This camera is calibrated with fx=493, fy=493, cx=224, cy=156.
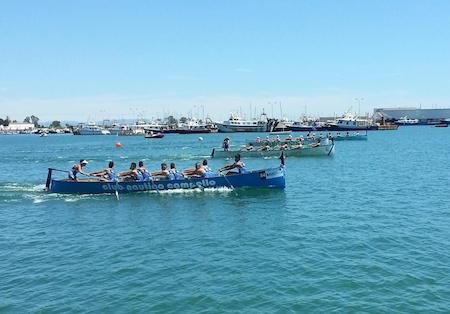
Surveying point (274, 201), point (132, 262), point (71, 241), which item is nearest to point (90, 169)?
point (274, 201)

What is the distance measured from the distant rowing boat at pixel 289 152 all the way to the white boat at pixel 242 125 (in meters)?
101

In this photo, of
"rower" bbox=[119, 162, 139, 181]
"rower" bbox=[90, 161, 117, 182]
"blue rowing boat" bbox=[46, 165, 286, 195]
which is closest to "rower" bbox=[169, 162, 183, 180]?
"blue rowing boat" bbox=[46, 165, 286, 195]

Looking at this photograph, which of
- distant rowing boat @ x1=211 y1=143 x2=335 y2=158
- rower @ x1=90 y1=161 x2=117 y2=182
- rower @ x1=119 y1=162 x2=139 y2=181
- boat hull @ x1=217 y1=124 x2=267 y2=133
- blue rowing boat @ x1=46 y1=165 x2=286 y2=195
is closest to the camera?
blue rowing boat @ x1=46 y1=165 x2=286 y2=195

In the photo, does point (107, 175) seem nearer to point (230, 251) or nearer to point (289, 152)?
point (230, 251)

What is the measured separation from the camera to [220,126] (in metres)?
176

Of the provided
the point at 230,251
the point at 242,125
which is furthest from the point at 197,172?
the point at 242,125

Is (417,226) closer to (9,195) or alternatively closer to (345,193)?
(345,193)

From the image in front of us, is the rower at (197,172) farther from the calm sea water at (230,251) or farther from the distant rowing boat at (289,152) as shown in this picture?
the distant rowing boat at (289,152)

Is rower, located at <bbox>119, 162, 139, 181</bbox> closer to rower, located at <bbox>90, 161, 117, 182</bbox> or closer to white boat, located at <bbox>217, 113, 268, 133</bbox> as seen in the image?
rower, located at <bbox>90, 161, 117, 182</bbox>

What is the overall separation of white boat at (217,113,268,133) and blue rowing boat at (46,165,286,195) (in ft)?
435

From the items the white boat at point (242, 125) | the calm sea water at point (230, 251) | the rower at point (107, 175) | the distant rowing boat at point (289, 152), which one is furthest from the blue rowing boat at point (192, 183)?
the white boat at point (242, 125)

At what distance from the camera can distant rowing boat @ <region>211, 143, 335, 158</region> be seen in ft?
209

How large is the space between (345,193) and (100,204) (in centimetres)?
1628

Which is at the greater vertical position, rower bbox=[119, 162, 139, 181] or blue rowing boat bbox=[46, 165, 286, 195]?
rower bbox=[119, 162, 139, 181]
